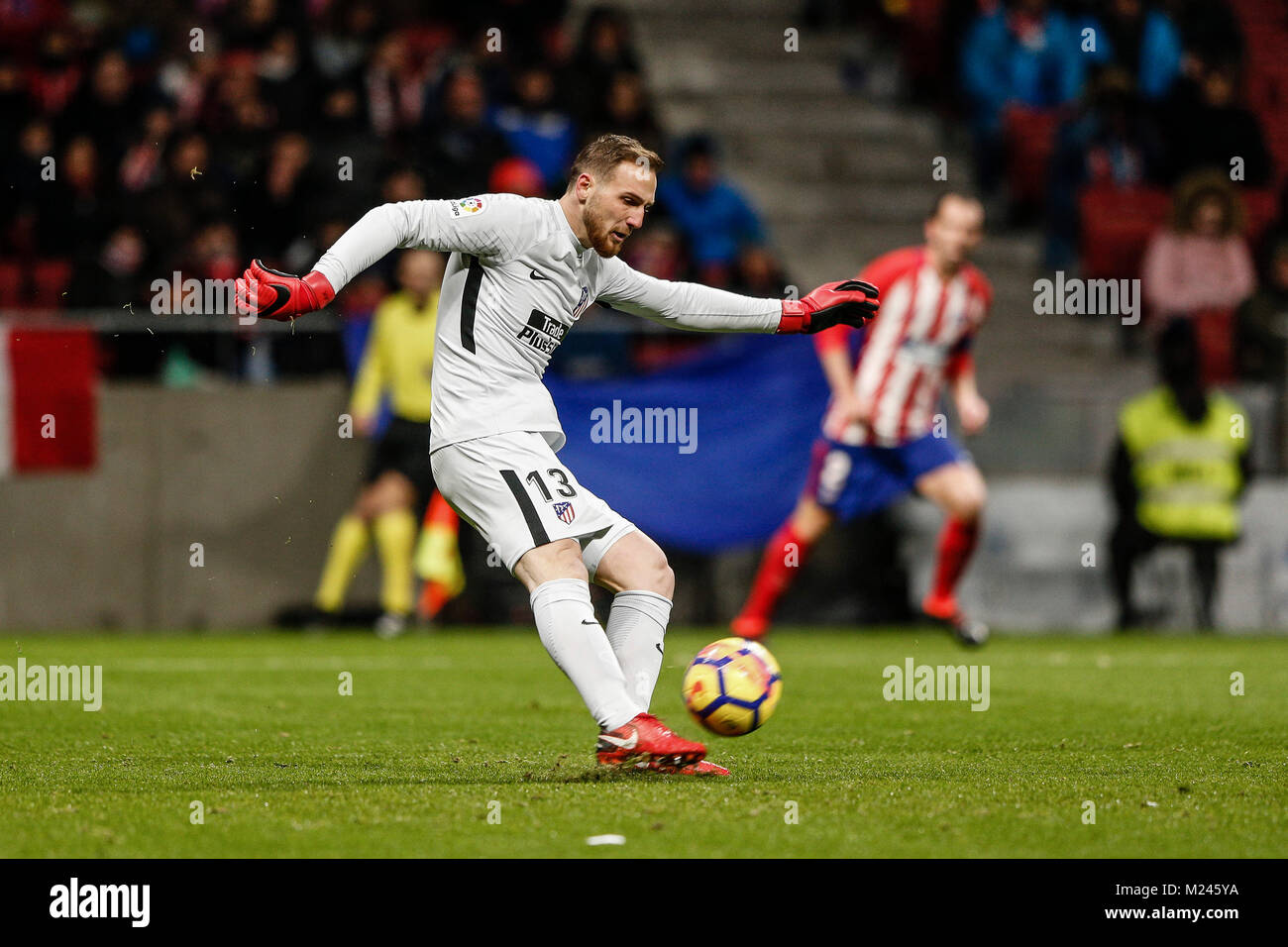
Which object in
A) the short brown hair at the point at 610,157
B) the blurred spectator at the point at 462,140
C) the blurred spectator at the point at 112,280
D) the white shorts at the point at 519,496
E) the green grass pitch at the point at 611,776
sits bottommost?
the green grass pitch at the point at 611,776

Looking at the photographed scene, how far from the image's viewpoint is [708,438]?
43.2 feet

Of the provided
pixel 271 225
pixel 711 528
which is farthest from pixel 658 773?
pixel 271 225

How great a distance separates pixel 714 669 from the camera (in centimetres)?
641

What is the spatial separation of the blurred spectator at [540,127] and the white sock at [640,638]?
852cm

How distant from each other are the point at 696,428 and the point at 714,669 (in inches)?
271

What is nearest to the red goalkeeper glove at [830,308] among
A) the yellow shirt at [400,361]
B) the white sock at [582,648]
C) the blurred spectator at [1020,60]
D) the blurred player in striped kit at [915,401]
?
the white sock at [582,648]

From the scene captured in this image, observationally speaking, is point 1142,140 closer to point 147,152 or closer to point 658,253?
point 658,253

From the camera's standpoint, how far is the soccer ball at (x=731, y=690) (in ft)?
Answer: 20.9

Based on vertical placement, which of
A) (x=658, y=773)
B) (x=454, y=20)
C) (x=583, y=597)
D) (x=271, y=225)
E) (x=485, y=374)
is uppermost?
(x=454, y=20)

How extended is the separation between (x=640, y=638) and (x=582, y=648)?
39cm

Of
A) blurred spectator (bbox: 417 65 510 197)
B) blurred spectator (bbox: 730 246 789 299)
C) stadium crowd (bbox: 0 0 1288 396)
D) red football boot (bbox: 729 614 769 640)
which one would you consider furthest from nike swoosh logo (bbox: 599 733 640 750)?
blurred spectator (bbox: 417 65 510 197)

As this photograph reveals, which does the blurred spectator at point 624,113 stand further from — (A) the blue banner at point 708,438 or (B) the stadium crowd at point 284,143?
(A) the blue banner at point 708,438

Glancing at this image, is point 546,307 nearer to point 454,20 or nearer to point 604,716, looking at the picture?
point 604,716

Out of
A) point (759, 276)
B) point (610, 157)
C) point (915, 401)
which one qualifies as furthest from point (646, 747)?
point (759, 276)
